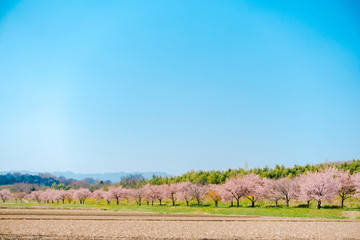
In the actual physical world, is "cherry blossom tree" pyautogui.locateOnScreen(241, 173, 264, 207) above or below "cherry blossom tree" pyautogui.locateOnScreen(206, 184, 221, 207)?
above

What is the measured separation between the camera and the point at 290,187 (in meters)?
70.1

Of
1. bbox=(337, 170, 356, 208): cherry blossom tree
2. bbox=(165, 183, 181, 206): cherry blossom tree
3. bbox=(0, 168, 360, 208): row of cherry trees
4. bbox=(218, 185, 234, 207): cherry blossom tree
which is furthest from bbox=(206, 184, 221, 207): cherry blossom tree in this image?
bbox=(337, 170, 356, 208): cherry blossom tree

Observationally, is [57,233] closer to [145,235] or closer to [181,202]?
[145,235]

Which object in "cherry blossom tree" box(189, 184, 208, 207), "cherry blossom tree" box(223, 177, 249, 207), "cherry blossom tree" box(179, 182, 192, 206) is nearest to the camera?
"cherry blossom tree" box(223, 177, 249, 207)

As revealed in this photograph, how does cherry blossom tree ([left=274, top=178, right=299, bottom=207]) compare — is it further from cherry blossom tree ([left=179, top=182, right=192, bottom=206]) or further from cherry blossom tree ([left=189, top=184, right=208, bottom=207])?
cherry blossom tree ([left=179, top=182, right=192, bottom=206])

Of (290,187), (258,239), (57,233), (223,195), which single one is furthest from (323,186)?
(57,233)

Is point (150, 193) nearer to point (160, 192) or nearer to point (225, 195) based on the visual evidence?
point (160, 192)

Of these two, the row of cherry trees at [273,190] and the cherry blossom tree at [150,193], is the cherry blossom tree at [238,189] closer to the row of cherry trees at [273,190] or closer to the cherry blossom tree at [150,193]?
the row of cherry trees at [273,190]

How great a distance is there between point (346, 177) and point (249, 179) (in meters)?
24.5

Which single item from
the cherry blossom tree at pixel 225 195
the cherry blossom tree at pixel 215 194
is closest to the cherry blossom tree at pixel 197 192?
the cherry blossom tree at pixel 215 194

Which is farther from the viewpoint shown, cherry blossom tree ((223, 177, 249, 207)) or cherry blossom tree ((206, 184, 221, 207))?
cherry blossom tree ((206, 184, 221, 207))

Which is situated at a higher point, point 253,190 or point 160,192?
point 253,190

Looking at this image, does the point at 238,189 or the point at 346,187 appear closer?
the point at 346,187

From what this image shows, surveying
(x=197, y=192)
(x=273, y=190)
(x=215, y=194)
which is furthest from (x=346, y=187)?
(x=197, y=192)
